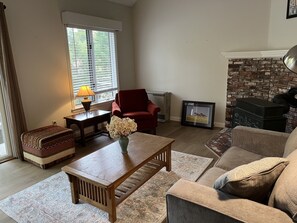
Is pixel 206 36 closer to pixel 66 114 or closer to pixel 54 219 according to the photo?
pixel 66 114

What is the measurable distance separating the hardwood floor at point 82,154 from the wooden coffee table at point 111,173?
0.70 m

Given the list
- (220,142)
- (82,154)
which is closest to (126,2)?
(82,154)

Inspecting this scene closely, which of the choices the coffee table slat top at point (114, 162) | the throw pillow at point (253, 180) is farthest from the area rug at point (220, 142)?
the throw pillow at point (253, 180)

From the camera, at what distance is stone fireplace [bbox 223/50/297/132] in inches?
145

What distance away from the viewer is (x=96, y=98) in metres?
4.62

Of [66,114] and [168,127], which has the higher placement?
[66,114]

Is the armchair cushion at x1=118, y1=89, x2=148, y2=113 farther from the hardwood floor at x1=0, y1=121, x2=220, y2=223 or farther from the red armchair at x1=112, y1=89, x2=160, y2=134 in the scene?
the hardwood floor at x1=0, y1=121, x2=220, y2=223

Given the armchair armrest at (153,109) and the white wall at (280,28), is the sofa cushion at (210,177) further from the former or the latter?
the white wall at (280,28)

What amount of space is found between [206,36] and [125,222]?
3697mm

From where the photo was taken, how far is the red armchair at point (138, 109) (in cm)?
398

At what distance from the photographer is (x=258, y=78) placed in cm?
400

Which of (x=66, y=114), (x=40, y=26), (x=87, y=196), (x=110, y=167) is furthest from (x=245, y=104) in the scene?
(x=40, y=26)

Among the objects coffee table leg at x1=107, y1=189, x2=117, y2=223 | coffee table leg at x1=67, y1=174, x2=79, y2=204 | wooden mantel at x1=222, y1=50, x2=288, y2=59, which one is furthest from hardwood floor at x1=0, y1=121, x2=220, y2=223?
wooden mantel at x1=222, y1=50, x2=288, y2=59

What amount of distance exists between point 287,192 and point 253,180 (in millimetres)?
158
